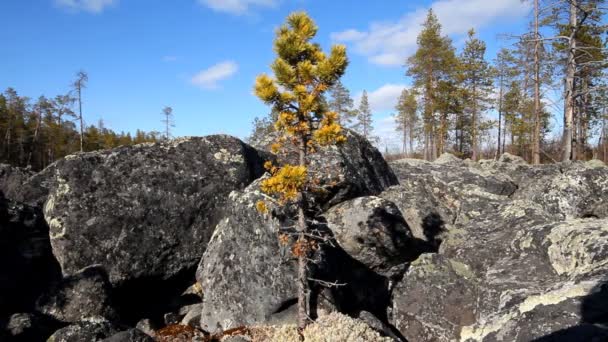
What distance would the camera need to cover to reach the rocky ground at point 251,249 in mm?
8953

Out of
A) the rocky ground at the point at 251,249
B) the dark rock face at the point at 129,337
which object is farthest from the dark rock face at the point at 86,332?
the dark rock face at the point at 129,337

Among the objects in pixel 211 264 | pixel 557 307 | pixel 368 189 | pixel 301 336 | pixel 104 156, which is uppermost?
pixel 104 156

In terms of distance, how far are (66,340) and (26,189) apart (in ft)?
31.4

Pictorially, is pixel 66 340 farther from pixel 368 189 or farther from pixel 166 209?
pixel 368 189

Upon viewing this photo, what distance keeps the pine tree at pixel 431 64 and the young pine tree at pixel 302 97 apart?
129 feet

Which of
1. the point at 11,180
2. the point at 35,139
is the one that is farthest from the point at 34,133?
the point at 11,180

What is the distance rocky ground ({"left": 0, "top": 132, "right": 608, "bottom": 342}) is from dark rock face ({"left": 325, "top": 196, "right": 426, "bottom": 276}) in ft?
0.11

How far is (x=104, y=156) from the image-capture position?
1259 centimetres

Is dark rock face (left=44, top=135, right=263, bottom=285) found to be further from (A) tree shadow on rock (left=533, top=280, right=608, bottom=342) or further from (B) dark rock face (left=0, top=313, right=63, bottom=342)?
(A) tree shadow on rock (left=533, top=280, right=608, bottom=342)

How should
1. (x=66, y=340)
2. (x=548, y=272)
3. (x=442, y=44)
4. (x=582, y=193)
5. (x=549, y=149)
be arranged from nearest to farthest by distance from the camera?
1. (x=548, y=272)
2. (x=66, y=340)
3. (x=582, y=193)
4. (x=442, y=44)
5. (x=549, y=149)

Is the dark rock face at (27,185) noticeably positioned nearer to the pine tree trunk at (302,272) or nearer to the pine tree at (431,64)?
the pine tree trunk at (302,272)

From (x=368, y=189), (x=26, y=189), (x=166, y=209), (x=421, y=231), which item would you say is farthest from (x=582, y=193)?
(x=26, y=189)

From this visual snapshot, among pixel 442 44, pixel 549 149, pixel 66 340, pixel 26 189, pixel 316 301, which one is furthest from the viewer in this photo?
pixel 549 149

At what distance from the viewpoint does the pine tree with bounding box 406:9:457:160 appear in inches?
1781
